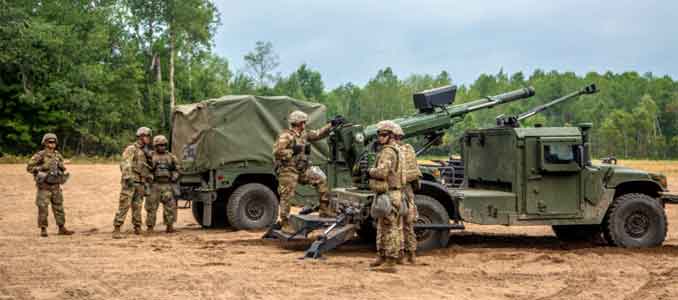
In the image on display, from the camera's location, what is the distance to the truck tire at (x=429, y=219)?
11242mm

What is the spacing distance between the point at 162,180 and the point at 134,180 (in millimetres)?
444

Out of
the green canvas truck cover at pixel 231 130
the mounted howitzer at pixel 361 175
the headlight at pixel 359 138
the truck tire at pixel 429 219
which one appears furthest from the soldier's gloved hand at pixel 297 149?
the green canvas truck cover at pixel 231 130

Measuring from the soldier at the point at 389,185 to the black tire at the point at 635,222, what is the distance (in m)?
3.54

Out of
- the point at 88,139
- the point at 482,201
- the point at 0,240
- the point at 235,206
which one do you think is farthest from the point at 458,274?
the point at 88,139

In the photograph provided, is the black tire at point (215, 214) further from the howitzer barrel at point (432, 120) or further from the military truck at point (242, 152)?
the howitzer barrel at point (432, 120)

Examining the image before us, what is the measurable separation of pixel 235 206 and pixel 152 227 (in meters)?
1.40

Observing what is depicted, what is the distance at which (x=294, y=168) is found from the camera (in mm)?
12430

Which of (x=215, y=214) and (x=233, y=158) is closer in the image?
(x=233, y=158)

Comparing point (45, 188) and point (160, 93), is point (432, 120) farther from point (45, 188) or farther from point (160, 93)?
point (160, 93)

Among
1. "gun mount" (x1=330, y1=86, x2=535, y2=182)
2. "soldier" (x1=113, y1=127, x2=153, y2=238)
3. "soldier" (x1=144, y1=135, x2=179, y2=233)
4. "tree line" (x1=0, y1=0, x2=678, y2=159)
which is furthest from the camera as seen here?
"tree line" (x1=0, y1=0, x2=678, y2=159)

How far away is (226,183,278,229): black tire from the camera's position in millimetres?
14422

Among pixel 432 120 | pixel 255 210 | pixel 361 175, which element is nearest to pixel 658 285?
pixel 361 175

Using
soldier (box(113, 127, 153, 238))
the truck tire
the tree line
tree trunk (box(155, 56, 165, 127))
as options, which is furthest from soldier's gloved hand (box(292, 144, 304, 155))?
tree trunk (box(155, 56, 165, 127))

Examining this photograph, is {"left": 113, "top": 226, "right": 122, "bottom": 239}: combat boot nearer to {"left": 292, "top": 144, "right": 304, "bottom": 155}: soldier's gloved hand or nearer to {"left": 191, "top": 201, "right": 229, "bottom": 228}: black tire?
{"left": 191, "top": 201, "right": 229, "bottom": 228}: black tire
